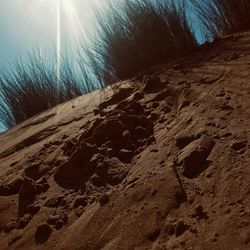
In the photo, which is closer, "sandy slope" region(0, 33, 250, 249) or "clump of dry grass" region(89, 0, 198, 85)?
"sandy slope" region(0, 33, 250, 249)

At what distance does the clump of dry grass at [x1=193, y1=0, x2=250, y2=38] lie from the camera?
407cm

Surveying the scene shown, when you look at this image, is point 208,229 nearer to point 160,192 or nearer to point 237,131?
point 160,192

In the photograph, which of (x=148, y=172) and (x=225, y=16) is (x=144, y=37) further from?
(x=148, y=172)

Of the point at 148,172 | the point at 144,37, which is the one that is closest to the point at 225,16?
the point at 144,37

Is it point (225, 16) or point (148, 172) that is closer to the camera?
point (148, 172)

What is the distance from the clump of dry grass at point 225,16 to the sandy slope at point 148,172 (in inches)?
38.9

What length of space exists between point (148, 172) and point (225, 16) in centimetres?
258

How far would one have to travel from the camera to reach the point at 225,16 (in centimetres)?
424

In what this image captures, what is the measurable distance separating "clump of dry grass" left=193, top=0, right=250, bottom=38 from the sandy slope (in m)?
0.99

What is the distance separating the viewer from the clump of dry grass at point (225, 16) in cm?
407

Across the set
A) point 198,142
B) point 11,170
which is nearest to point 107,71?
point 11,170

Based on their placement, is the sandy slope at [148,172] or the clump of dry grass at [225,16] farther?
the clump of dry grass at [225,16]

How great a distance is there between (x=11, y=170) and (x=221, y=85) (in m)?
1.25

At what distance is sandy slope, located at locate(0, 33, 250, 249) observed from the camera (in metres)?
1.67
